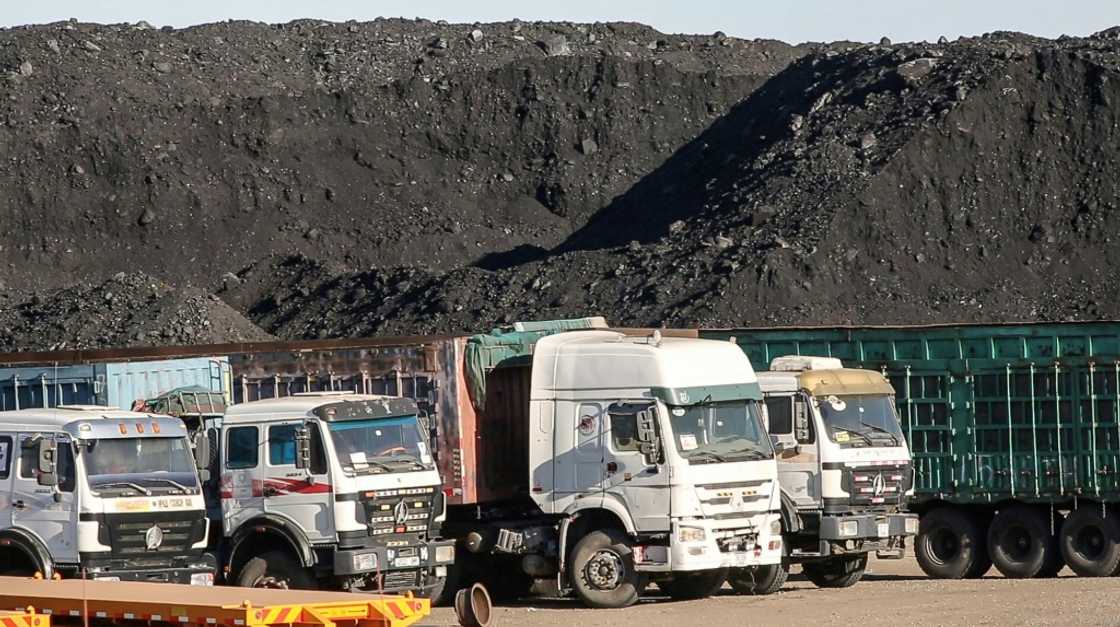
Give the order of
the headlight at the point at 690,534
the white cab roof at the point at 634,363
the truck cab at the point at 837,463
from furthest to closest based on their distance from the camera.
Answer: the truck cab at the point at 837,463 < the white cab roof at the point at 634,363 < the headlight at the point at 690,534

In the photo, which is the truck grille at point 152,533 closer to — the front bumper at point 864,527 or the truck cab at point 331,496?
the truck cab at point 331,496

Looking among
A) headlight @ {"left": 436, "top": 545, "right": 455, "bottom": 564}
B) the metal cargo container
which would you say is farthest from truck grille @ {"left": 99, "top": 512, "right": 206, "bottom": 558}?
the metal cargo container

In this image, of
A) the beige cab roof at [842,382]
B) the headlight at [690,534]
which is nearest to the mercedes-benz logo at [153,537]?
the headlight at [690,534]

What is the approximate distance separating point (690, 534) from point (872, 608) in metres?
2.38

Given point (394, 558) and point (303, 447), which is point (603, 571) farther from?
point (303, 447)

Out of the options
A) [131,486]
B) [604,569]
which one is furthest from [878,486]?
[131,486]

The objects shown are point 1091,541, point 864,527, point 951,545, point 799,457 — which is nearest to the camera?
point 864,527

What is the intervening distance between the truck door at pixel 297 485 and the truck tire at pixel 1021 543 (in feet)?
36.6

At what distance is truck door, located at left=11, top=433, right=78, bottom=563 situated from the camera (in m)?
21.3

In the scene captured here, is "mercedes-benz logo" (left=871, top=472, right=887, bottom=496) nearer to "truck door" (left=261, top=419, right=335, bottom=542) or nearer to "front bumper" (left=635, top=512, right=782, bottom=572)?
"front bumper" (left=635, top=512, right=782, bottom=572)

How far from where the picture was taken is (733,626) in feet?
72.3

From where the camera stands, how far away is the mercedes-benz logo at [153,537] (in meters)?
21.6

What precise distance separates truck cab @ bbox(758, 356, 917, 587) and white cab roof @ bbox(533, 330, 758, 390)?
6.51 ft

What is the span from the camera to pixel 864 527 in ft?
85.8
